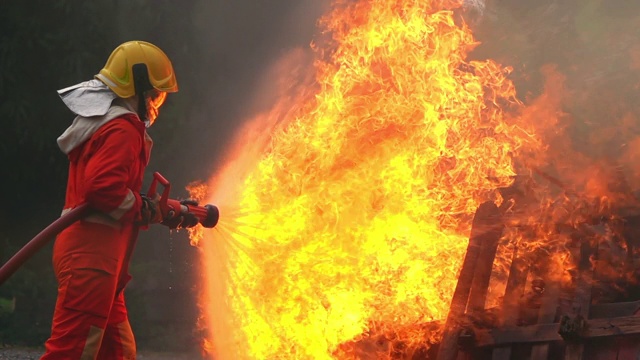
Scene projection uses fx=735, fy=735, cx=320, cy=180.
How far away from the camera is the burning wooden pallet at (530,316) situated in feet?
12.9

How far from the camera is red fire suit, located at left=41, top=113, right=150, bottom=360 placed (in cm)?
395

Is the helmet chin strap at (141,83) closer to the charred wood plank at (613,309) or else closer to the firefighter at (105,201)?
the firefighter at (105,201)

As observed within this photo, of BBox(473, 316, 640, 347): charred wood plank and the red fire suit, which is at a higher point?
BBox(473, 316, 640, 347): charred wood plank

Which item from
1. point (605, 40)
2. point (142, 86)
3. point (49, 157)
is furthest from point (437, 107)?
point (49, 157)

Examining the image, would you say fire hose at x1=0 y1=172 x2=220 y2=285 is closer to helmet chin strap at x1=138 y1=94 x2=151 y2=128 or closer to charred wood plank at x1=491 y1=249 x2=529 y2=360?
helmet chin strap at x1=138 y1=94 x2=151 y2=128

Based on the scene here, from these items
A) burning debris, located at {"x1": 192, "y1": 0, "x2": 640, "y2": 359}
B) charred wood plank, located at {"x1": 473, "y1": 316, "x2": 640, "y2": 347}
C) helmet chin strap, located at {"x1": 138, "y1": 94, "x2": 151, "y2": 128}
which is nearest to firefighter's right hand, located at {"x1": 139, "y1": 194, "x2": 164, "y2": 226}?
helmet chin strap, located at {"x1": 138, "y1": 94, "x2": 151, "y2": 128}

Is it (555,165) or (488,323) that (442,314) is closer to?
(488,323)

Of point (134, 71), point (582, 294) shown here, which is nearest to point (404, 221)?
point (582, 294)

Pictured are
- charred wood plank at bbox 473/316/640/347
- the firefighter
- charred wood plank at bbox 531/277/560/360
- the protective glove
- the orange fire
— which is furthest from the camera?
the orange fire

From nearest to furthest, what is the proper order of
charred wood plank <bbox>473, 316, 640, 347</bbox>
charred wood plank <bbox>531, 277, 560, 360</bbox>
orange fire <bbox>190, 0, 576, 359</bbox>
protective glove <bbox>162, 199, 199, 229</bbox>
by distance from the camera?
charred wood plank <bbox>473, 316, 640, 347</bbox> < charred wood plank <bbox>531, 277, 560, 360</bbox> < protective glove <bbox>162, 199, 199, 229</bbox> < orange fire <bbox>190, 0, 576, 359</bbox>

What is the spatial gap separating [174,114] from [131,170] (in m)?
7.79

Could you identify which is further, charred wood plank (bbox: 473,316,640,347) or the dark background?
the dark background

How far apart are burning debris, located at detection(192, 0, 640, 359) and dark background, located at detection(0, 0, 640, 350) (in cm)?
379

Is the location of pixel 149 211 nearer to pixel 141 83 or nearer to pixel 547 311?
pixel 141 83
